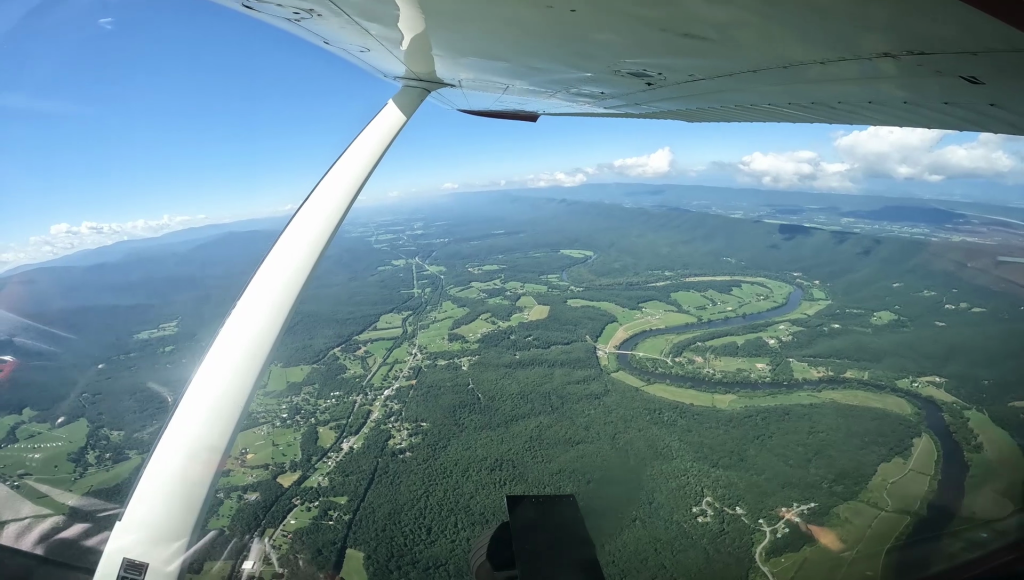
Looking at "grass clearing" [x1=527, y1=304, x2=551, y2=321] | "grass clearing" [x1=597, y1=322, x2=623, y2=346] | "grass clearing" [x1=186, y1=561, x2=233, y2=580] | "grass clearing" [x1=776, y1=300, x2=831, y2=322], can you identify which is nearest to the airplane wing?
"grass clearing" [x1=186, y1=561, x2=233, y2=580]

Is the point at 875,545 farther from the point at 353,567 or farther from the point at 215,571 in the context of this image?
the point at 215,571

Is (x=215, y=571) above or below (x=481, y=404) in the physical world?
above

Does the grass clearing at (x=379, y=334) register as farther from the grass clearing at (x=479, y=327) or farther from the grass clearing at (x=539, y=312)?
the grass clearing at (x=539, y=312)

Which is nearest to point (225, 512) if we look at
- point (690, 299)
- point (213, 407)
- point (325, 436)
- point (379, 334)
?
point (325, 436)

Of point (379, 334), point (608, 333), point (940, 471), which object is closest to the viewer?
point (940, 471)

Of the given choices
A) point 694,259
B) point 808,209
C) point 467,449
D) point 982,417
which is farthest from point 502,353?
point 808,209

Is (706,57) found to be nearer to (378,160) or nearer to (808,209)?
(378,160)
